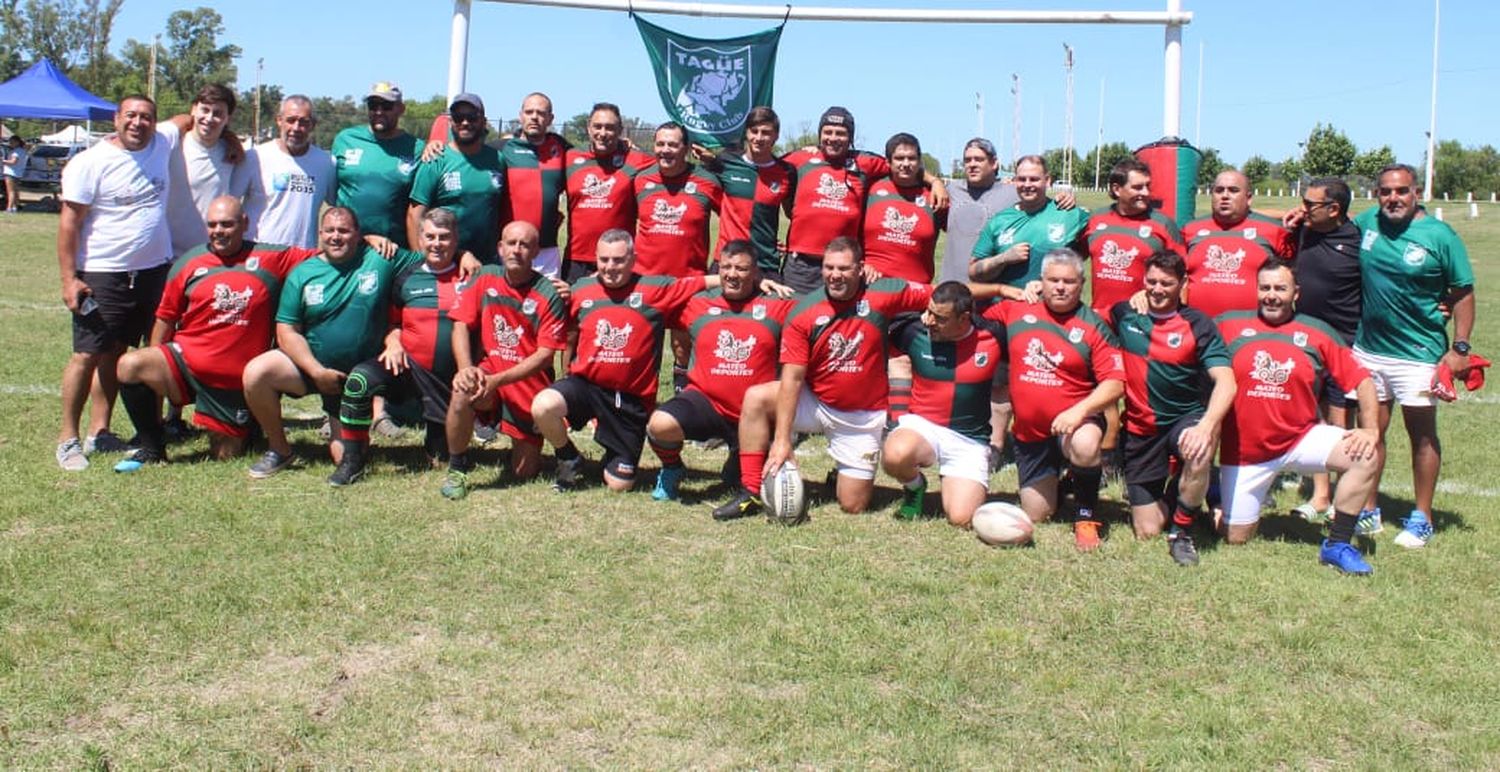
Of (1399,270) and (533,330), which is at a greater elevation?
(1399,270)

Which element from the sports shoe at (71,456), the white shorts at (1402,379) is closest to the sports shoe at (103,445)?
the sports shoe at (71,456)

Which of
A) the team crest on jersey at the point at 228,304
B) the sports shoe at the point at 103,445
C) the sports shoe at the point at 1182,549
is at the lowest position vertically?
the sports shoe at the point at 1182,549

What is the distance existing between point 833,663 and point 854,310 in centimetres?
239

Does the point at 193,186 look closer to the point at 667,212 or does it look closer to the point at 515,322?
the point at 515,322

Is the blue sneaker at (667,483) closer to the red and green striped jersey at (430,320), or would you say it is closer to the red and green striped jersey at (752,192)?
the red and green striped jersey at (430,320)

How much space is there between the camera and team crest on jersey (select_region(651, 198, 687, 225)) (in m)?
6.99

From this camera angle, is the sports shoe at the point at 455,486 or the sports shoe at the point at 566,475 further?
the sports shoe at the point at 566,475

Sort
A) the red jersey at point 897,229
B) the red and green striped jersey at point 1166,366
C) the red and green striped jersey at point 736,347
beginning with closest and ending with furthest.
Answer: the red and green striped jersey at point 1166,366 → the red and green striped jersey at point 736,347 → the red jersey at point 897,229

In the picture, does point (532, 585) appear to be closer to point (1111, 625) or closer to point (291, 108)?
point (1111, 625)

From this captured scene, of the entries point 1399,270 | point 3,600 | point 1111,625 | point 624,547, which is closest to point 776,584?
point 624,547

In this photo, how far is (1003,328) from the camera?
600cm

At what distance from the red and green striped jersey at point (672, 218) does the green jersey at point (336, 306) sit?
5.02ft

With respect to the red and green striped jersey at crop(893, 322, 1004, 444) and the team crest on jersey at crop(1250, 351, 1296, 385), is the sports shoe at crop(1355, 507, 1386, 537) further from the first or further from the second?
the red and green striped jersey at crop(893, 322, 1004, 444)

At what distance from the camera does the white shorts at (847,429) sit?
19.9 ft
